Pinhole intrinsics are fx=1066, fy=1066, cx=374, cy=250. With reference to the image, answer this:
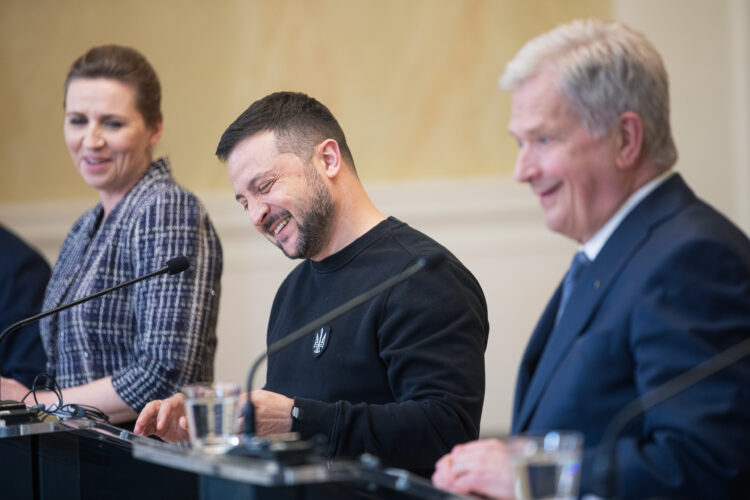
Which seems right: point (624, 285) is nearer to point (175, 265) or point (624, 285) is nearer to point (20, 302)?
point (175, 265)

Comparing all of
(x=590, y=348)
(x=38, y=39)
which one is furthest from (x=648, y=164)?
(x=38, y=39)

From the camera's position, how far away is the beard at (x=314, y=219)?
2107mm

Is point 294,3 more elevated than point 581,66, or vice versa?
point 294,3

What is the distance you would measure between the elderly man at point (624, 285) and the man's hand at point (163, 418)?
0.60 meters

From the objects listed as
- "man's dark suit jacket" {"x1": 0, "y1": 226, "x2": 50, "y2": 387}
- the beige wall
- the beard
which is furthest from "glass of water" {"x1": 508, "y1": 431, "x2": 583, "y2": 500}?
the beige wall

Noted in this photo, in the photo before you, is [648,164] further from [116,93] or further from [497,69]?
[497,69]

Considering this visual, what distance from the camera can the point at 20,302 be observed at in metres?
3.03

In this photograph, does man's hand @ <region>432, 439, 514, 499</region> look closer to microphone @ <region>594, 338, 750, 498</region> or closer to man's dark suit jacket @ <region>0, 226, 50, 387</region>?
microphone @ <region>594, 338, 750, 498</region>

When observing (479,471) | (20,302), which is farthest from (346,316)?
(20,302)

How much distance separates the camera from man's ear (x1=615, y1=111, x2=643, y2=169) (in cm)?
150

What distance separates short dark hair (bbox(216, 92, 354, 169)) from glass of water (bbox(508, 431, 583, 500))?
1103mm

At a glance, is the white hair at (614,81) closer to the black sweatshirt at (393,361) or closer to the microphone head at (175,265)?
the black sweatshirt at (393,361)

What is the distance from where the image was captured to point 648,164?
1.53 meters

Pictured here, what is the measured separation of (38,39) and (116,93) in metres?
2.05
